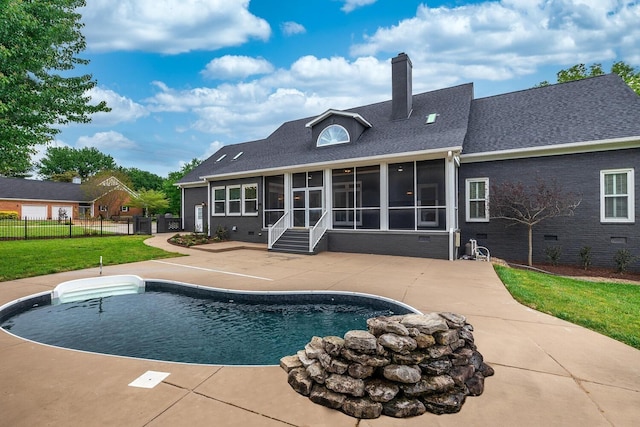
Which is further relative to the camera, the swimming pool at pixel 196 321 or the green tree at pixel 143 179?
the green tree at pixel 143 179

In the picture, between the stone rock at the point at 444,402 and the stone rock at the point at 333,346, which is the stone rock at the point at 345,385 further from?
the stone rock at the point at 444,402

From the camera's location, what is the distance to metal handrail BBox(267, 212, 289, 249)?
1275 cm

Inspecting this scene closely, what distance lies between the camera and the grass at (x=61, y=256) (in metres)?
8.09

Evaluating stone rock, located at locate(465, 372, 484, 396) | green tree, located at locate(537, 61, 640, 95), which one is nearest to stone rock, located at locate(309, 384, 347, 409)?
stone rock, located at locate(465, 372, 484, 396)

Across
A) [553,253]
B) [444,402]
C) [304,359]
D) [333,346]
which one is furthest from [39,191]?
[553,253]

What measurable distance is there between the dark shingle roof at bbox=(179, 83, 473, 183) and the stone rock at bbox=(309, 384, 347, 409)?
9.17m

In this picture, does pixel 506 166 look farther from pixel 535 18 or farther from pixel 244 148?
pixel 244 148

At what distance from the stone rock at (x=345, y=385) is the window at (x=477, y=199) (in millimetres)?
10667

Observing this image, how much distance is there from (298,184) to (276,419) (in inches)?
471

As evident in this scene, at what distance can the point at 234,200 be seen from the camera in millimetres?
15758

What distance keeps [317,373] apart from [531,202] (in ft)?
34.1

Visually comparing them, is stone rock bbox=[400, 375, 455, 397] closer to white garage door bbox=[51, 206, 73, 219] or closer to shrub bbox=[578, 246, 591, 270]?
shrub bbox=[578, 246, 591, 270]

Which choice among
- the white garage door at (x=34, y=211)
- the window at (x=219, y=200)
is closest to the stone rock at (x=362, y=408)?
the window at (x=219, y=200)

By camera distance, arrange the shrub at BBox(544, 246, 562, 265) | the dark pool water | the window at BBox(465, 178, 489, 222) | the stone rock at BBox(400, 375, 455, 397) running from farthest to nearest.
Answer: the window at BBox(465, 178, 489, 222)
the shrub at BBox(544, 246, 562, 265)
the dark pool water
the stone rock at BBox(400, 375, 455, 397)
